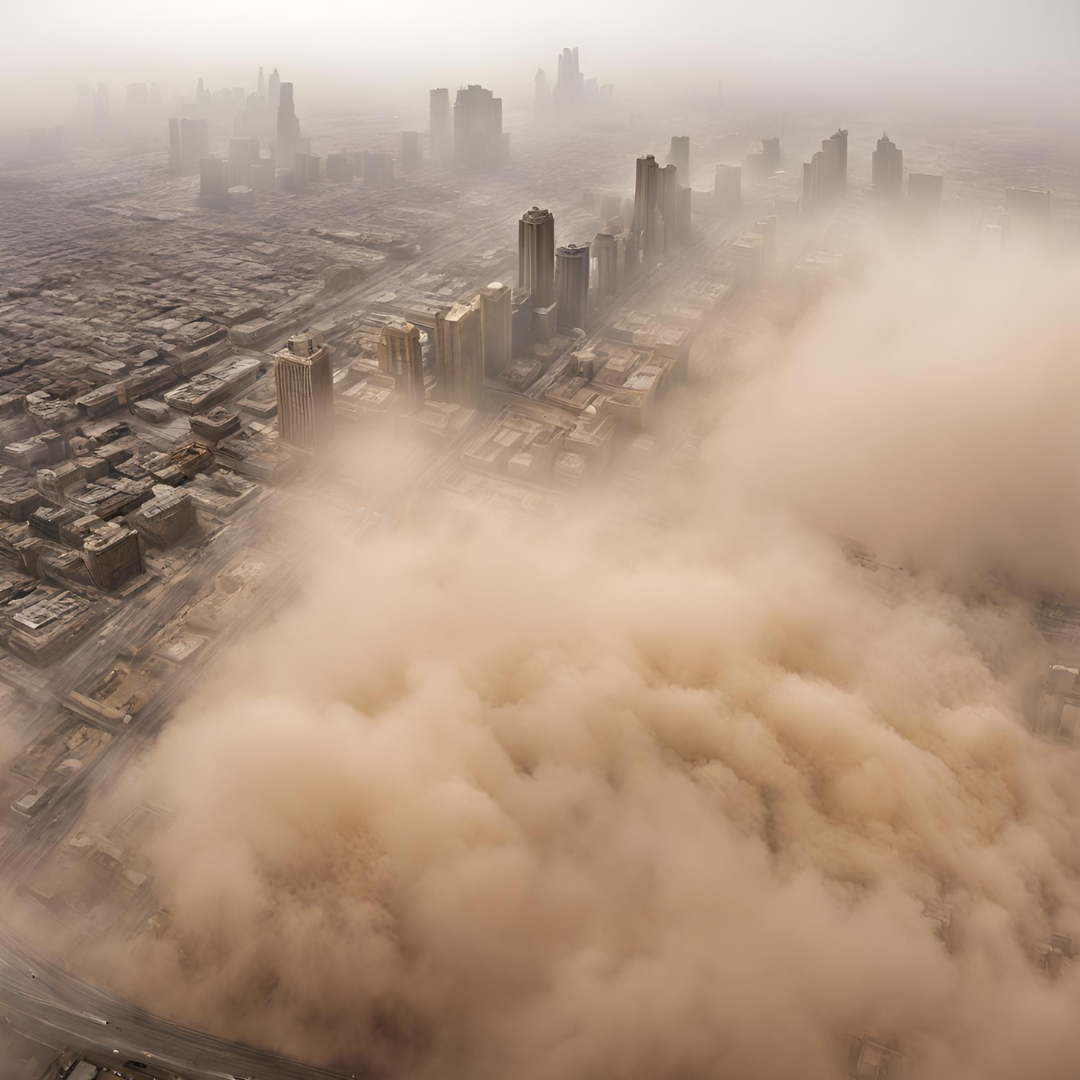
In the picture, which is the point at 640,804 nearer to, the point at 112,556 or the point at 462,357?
the point at 112,556

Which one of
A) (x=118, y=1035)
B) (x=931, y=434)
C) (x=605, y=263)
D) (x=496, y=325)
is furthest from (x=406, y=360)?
(x=118, y=1035)

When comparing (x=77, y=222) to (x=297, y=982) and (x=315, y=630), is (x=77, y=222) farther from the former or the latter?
(x=297, y=982)

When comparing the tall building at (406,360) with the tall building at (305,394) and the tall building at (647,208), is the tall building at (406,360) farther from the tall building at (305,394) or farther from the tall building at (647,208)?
the tall building at (647,208)

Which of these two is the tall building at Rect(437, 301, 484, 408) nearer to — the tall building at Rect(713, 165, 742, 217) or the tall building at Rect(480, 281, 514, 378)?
the tall building at Rect(480, 281, 514, 378)

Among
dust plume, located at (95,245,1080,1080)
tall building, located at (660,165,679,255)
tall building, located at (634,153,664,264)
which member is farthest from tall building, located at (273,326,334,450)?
tall building, located at (660,165,679,255)

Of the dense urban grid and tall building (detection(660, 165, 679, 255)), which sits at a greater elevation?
tall building (detection(660, 165, 679, 255))

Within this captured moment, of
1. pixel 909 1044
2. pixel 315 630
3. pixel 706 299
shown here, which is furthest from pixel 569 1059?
pixel 706 299
